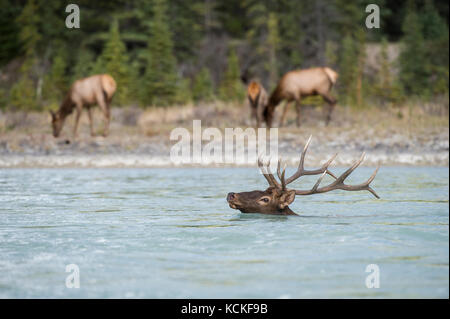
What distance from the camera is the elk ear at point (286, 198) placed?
27.7 feet

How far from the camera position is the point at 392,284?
5.20m

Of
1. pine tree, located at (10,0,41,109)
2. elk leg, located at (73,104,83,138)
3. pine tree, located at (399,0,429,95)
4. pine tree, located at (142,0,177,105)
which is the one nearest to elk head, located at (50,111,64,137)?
elk leg, located at (73,104,83,138)

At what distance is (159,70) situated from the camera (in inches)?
1220

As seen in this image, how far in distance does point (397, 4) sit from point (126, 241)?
4543 centimetres

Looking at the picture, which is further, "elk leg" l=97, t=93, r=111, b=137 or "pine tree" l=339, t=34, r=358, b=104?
"pine tree" l=339, t=34, r=358, b=104

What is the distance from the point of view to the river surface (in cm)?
520

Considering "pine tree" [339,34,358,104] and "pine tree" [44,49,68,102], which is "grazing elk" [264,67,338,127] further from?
"pine tree" [44,49,68,102]

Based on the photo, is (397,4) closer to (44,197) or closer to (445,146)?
(445,146)

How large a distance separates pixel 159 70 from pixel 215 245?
24854 mm

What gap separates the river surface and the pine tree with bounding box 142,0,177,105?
18389 mm

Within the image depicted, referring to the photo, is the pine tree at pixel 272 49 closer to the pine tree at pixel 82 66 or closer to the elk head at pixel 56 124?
the pine tree at pixel 82 66

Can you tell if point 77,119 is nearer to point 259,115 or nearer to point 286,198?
point 259,115

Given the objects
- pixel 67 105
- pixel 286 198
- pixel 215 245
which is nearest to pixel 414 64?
pixel 67 105

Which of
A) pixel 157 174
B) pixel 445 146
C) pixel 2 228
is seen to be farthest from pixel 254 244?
pixel 445 146
